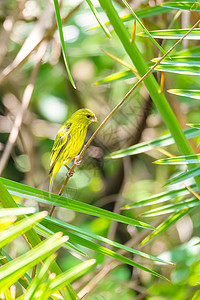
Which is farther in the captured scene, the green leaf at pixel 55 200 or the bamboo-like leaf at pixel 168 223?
the bamboo-like leaf at pixel 168 223

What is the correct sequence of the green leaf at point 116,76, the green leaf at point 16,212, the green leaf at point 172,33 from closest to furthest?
the green leaf at point 16,212 < the green leaf at point 172,33 < the green leaf at point 116,76

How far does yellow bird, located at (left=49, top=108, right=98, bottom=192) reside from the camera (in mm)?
1179

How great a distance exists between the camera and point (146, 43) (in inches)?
90.0

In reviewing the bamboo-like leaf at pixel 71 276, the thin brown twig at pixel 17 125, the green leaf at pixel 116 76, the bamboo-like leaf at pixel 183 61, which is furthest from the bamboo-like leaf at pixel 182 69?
the thin brown twig at pixel 17 125

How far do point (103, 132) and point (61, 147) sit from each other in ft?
3.91

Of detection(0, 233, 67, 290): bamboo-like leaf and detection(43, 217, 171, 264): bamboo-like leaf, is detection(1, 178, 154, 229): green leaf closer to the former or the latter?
detection(43, 217, 171, 264): bamboo-like leaf

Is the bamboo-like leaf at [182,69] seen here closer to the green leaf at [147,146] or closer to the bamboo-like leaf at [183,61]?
the bamboo-like leaf at [183,61]

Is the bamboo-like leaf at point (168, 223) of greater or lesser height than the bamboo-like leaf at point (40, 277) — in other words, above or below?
below

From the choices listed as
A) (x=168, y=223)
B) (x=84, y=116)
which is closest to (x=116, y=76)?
(x=84, y=116)

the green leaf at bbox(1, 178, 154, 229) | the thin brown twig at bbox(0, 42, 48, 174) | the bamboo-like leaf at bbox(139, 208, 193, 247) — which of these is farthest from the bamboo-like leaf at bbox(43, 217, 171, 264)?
the thin brown twig at bbox(0, 42, 48, 174)

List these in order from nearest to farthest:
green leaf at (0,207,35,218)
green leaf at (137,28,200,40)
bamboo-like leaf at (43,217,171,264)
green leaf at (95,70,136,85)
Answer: green leaf at (0,207,35,218)
bamboo-like leaf at (43,217,171,264)
green leaf at (137,28,200,40)
green leaf at (95,70,136,85)

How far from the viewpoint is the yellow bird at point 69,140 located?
118cm

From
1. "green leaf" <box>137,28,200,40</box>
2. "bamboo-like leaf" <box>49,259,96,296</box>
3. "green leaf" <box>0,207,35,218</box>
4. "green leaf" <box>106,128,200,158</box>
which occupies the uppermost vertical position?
"green leaf" <box>137,28,200,40</box>

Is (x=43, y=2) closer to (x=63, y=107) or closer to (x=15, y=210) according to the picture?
(x=63, y=107)
